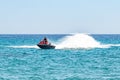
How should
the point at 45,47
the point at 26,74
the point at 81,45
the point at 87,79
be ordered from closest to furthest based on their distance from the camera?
1. the point at 87,79
2. the point at 26,74
3. the point at 45,47
4. the point at 81,45

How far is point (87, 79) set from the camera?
36469 millimetres

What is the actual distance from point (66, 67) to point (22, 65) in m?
4.80

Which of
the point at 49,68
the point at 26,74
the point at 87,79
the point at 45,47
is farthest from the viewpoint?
the point at 45,47

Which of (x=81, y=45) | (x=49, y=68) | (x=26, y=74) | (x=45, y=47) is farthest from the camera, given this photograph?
(x=81, y=45)

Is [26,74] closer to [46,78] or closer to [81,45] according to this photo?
[46,78]

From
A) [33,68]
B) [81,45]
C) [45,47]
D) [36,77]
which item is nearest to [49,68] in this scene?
[33,68]

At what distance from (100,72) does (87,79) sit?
5.09 m

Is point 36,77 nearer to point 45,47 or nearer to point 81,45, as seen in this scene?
point 45,47

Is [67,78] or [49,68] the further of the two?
[49,68]

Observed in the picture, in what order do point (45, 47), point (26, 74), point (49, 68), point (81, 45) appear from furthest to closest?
point (81, 45) < point (45, 47) < point (49, 68) < point (26, 74)

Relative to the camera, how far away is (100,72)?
41344 millimetres

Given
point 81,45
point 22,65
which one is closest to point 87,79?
point 22,65

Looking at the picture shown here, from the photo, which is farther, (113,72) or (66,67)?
(66,67)

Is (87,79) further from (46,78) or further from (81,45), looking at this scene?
(81,45)
